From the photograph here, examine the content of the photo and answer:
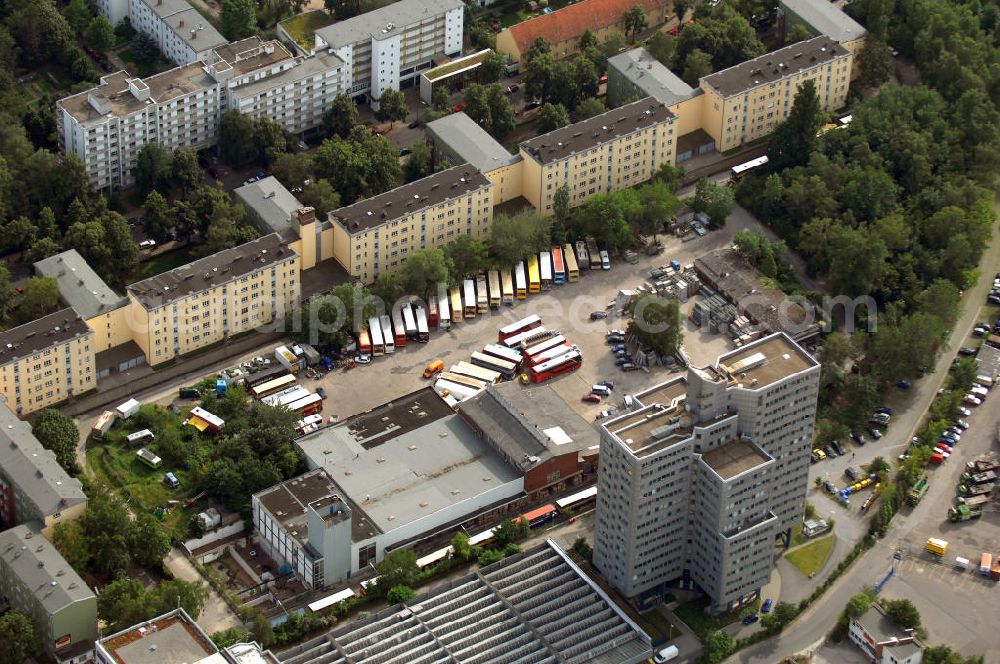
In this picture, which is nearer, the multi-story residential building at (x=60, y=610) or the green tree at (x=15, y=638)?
the green tree at (x=15, y=638)

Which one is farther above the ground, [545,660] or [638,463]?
[638,463]

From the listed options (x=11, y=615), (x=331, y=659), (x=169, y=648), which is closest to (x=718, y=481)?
(x=331, y=659)

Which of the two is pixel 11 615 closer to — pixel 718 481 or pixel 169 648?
pixel 169 648

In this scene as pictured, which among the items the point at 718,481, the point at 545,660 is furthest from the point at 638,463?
the point at 545,660

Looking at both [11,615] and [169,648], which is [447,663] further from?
[11,615]

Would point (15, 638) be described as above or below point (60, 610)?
below

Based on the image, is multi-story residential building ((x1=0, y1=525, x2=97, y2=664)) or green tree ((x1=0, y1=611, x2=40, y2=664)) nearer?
green tree ((x1=0, y1=611, x2=40, y2=664))

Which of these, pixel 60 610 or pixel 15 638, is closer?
pixel 15 638
